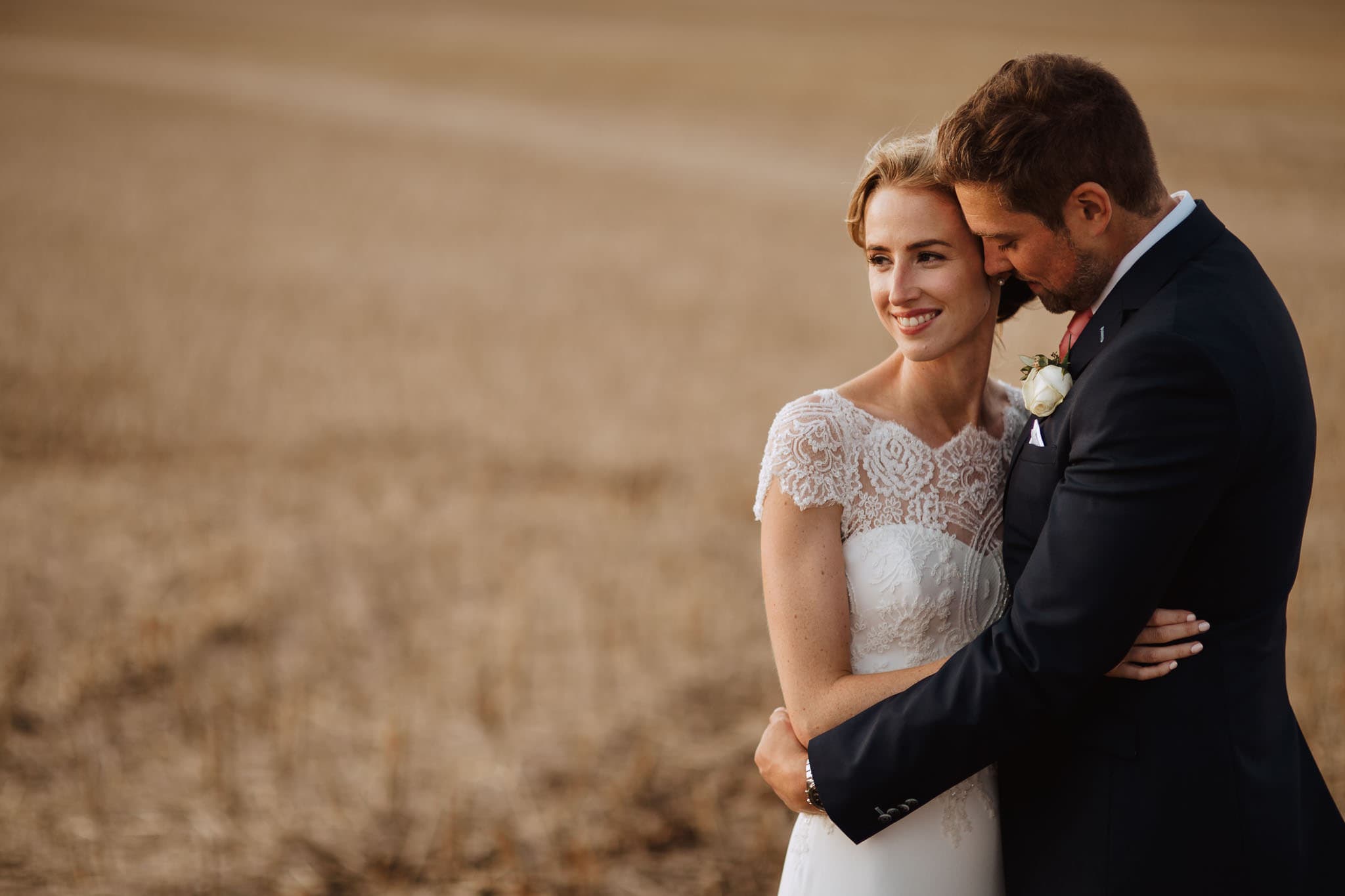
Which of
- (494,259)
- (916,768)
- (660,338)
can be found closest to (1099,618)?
(916,768)

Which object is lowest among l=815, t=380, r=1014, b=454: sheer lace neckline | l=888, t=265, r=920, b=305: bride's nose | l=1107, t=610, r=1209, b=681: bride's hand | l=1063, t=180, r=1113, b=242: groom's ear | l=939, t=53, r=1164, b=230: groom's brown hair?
l=1107, t=610, r=1209, b=681: bride's hand

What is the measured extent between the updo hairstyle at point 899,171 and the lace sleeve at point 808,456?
47 cm

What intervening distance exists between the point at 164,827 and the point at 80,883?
467mm

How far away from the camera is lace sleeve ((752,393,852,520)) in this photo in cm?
260

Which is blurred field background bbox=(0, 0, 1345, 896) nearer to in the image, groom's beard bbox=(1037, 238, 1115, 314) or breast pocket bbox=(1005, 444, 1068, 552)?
breast pocket bbox=(1005, 444, 1068, 552)

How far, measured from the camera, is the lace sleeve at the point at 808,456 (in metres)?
2.60

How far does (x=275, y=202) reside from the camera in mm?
21969

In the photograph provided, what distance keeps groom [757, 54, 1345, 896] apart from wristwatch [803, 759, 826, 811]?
78 mm

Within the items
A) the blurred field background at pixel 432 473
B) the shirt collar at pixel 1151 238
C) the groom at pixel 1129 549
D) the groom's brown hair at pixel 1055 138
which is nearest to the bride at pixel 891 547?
the groom at pixel 1129 549

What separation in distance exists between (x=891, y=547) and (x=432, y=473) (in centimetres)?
778

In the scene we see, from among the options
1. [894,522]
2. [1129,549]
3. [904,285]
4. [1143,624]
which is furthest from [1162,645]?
A: [904,285]

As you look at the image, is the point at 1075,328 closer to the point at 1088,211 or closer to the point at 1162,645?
the point at 1088,211

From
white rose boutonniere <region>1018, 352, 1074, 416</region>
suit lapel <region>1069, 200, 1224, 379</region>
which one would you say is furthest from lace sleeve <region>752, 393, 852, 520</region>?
suit lapel <region>1069, 200, 1224, 379</region>

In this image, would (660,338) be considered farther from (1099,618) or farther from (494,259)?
(1099,618)
